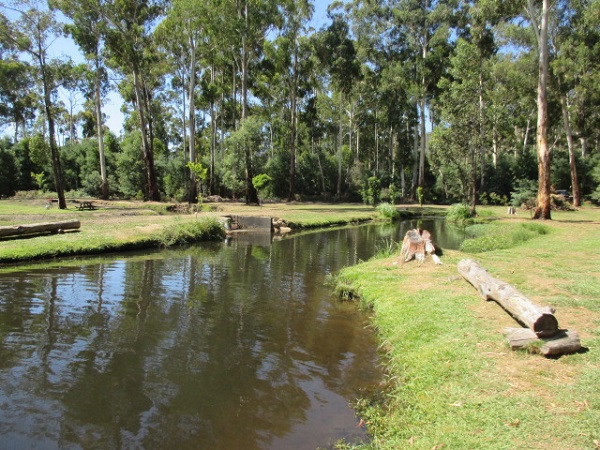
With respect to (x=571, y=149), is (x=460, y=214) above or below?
below

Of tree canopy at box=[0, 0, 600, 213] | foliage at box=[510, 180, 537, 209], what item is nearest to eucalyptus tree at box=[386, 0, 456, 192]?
tree canopy at box=[0, 0, 600, 213]

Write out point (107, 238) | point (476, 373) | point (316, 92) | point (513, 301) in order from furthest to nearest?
point (316, 92)
point (107, 238)
point (513, 301)
point (476, 373)

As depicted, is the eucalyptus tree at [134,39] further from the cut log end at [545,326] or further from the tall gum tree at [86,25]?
the cut log end at [545,326]

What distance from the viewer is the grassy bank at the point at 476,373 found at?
3.95 m

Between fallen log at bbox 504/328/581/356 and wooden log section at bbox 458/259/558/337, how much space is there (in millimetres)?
79

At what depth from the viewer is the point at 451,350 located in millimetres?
5711

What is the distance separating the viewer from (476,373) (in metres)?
5.04

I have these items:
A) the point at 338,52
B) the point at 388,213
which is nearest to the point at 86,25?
the point at 338,52

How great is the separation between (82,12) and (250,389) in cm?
3451

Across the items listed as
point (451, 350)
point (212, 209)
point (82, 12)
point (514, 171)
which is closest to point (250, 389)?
point (451, 350)

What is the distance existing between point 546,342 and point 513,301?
3.88ft

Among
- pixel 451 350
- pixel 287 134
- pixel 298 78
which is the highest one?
pixel 298 78

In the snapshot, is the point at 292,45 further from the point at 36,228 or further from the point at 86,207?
the point at 36,228

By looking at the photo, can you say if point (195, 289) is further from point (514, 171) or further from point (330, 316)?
point (514, 171)
